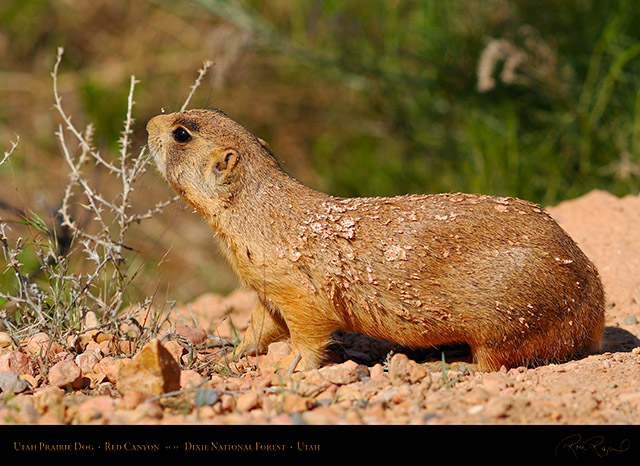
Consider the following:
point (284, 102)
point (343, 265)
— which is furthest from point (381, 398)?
point (284, 102)

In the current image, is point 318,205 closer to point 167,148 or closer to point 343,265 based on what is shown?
point 343,265

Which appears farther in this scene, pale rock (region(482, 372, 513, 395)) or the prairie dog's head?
the prairie dog's head

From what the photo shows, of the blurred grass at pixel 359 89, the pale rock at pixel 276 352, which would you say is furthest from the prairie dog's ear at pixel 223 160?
the pale rock at pixel 276 352

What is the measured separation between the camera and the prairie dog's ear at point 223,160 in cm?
468

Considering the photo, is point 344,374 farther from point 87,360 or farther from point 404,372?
point 87,360

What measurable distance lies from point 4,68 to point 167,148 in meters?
8.60

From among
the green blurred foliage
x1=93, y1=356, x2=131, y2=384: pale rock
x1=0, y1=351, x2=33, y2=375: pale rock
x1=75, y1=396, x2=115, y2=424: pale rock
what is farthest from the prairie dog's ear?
the green blurred foliage

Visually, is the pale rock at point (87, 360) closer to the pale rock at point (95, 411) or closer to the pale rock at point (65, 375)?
the pale rock at point (65, 375)

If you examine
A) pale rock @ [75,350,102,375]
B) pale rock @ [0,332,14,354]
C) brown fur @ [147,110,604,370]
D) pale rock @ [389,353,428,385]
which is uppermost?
brown fur @ [147,110,604,370]

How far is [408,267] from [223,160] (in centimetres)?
143

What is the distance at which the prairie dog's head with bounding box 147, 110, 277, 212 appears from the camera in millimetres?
4676

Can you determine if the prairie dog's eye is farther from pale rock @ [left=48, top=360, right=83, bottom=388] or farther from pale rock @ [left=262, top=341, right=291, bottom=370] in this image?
pale rock @ [left=48, top=360, right=83, bottom=388]

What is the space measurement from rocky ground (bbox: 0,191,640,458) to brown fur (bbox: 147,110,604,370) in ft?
0.79

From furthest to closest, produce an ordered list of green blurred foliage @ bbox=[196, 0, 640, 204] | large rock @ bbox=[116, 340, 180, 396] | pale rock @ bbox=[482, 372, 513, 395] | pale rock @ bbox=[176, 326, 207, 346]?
1. green blurred foliage @ bbox=[196, 0, 640, 204]
2. pale rock @ bbox=[176, 326, 207, 346]
3. pale rock @ bbox=[482, 372, 513, 395]
4. large rock @ bbox=[116, 340, 180, 396]
